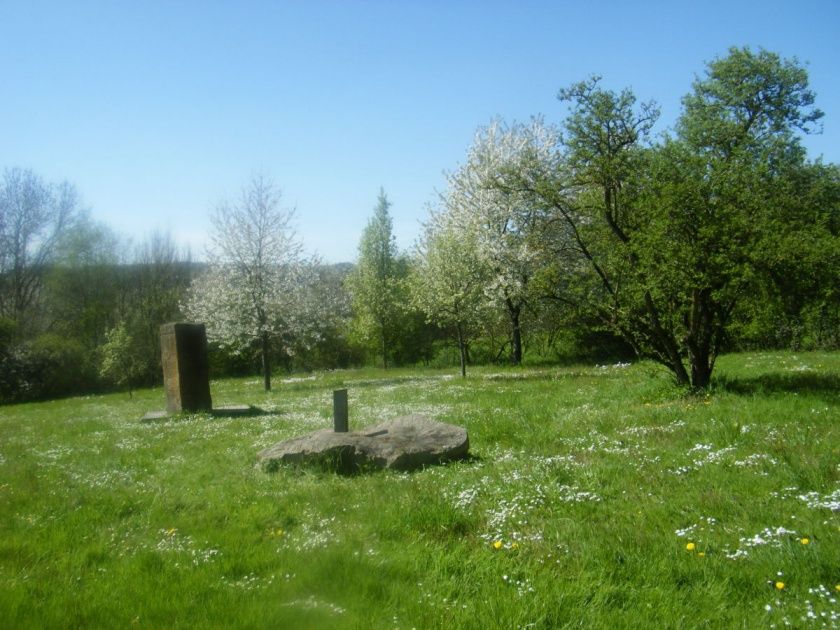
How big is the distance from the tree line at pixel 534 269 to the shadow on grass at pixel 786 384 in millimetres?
739

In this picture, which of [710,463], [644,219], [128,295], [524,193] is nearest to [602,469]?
[710,463]

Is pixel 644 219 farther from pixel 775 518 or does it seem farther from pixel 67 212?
pixel 67 212

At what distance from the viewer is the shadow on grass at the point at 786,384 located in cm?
1228

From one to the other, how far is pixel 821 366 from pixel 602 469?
14156 millimetres

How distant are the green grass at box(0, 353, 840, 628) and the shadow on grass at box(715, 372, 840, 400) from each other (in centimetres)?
56

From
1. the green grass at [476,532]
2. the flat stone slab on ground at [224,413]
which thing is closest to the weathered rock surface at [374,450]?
the green grass at [476,532]

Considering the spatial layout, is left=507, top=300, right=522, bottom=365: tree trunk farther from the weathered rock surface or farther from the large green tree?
the weathered rock surface

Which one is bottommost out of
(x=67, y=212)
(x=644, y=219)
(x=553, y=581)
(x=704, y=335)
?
(x=553, y=581)

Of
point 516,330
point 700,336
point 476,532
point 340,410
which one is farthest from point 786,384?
point 516,330

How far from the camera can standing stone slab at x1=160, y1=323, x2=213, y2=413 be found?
19.1 m

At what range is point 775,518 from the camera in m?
5.88

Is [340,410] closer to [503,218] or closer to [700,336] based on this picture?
[700,336]

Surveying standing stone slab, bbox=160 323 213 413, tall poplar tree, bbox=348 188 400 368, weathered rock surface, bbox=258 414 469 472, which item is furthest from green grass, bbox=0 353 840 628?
tall poplar tree, bbox=348 188 400 368

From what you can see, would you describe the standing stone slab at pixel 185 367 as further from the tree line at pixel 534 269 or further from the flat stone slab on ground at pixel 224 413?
the tree line at pixel 534 269
